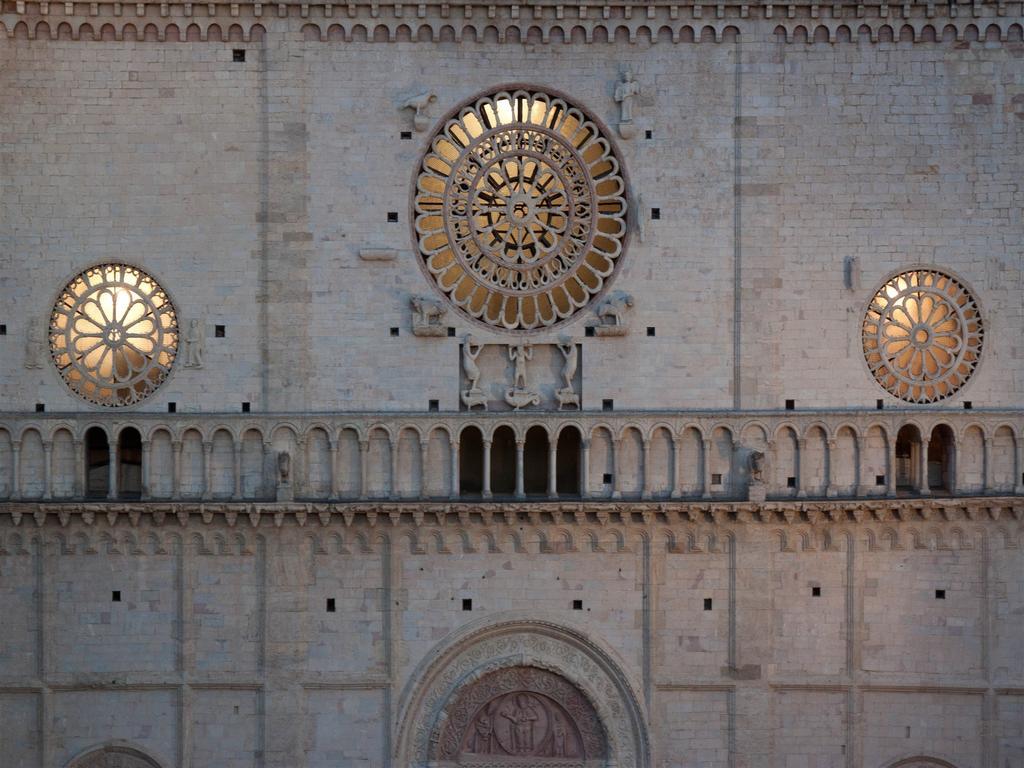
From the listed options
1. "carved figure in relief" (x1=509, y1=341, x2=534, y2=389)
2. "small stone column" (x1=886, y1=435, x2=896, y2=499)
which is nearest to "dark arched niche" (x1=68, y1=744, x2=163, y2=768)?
"carved figure in relief" (x1=509, y1=341, x2=534, y2=389)

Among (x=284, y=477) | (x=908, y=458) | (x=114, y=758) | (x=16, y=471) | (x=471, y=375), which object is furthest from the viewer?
(x=908, y=458)

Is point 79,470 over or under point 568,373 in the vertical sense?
under

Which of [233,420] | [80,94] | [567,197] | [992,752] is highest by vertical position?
[80,94]

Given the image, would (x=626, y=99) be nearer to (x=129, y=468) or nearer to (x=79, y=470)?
(x=129, y=468)

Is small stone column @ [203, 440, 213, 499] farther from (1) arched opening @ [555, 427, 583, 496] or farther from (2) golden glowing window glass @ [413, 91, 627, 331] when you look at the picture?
(1) arched opening @ [555, 427, 583, 496]

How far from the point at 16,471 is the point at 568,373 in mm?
6847

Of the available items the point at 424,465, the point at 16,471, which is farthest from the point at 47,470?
the point at 424,465

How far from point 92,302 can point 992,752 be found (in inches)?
491

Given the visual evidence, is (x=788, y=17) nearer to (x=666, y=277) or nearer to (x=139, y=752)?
(x=666, y=277)

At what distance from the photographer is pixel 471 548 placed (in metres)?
17.5

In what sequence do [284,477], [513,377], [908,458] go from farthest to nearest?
[908,458] < [513,377] < [284,477]

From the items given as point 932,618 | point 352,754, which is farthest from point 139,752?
point 932,618

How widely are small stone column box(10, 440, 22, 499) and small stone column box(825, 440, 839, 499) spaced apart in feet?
32.6

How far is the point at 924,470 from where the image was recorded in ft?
57.6
